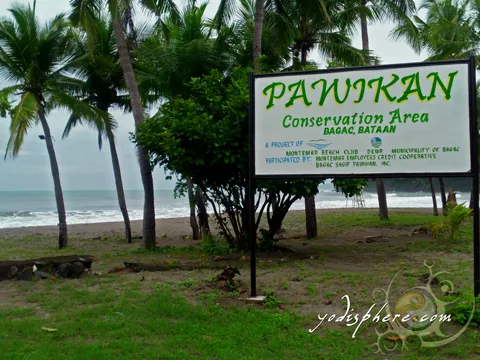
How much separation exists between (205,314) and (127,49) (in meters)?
10.5

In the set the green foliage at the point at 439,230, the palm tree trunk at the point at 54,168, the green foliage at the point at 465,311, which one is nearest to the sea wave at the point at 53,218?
the palm tree trunk at the point at 54,168

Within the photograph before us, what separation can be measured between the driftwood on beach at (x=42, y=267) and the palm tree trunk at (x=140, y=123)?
599 cm

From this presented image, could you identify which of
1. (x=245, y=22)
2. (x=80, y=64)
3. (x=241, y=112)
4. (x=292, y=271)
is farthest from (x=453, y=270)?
(x=80, y=64)

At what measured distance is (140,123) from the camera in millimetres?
13516

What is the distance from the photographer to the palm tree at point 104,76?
16297mm

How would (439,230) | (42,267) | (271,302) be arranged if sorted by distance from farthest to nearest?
1. (439,230)
2. (42,267)
3. (271,302)

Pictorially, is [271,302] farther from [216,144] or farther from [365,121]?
[216,144]

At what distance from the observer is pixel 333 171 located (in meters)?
5.93

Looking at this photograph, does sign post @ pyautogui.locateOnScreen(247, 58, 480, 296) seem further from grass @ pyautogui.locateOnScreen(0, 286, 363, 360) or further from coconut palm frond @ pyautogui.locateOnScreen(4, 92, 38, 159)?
coconut palm frond @ pyautogui.locateOnScreen(4, 92, 38, 159)

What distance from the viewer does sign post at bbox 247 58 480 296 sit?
18.2 ft

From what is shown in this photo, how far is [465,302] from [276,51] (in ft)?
35.9

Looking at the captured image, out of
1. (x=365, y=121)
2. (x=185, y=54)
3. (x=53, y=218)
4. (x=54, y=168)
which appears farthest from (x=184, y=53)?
A: (x=53, y=218)

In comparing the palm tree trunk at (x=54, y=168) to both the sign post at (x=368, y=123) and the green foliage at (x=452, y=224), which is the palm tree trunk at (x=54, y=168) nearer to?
the sign post at (x=368, y=123)

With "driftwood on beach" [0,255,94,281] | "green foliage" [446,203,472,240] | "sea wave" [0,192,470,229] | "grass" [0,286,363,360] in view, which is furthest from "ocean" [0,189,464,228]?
"grass" [0,286,363,360]
